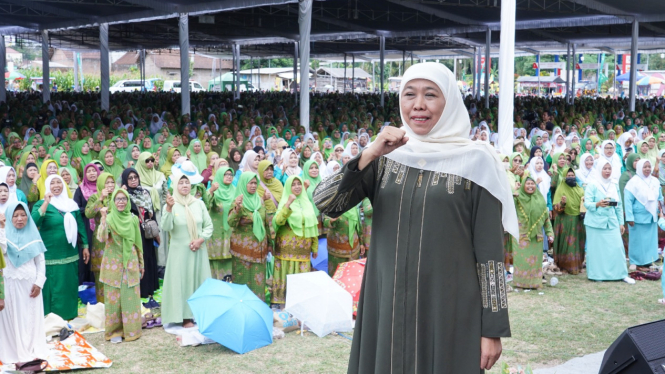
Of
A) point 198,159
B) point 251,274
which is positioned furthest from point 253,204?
point 198,159

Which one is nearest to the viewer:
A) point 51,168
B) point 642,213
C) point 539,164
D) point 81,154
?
point 51,168

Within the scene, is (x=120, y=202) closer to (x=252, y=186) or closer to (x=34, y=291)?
(x=34, y=291)

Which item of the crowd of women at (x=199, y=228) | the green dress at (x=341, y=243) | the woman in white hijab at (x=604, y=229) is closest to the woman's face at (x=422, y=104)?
the crowd of women at (x=199, y=228)

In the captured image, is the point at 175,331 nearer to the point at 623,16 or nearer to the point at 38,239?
the point at 38,239

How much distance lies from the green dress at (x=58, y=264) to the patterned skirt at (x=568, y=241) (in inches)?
190

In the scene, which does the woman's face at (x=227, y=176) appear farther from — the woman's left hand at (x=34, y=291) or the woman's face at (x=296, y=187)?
the woman's left hand at (x=34, y=291)

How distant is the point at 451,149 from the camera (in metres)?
2.09

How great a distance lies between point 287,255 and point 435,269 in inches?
169

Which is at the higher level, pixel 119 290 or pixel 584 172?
pixel 584 172

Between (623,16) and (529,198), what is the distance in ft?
44.7

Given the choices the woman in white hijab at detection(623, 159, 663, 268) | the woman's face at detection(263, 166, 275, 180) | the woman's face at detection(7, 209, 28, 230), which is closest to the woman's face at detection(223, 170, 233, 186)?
the woman's face at detection(263, 166, 275, 180)

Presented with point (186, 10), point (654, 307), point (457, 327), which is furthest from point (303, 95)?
point (457, 327)

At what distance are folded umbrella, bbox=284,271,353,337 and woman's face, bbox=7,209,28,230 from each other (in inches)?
74.0

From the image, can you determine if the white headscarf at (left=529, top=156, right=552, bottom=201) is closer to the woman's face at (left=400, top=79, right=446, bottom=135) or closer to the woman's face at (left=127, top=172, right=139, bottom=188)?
the woman's face at (left=127, top=172, right=139, bottom=188)
